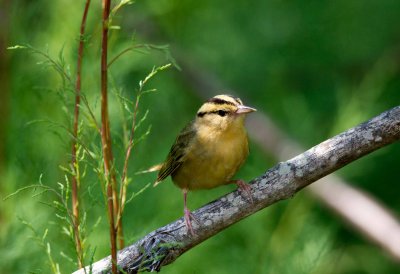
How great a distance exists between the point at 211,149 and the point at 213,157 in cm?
7

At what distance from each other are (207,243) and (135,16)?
7.07 feet

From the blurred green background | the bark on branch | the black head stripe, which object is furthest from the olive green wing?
the bark on branch

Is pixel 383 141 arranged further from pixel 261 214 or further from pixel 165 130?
pixel 165 130

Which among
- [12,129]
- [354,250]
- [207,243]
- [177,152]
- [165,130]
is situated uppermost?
[12,129]

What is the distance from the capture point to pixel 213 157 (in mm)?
4223

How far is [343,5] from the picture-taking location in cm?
707

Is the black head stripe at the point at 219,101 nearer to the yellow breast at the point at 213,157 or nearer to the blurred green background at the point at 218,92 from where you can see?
the yellow breast at the point at 213,157

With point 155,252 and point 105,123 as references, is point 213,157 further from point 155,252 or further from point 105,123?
point 105,123

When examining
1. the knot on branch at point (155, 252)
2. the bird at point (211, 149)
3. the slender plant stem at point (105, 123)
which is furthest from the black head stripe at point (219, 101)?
the slender plant stem at point (105, 123)

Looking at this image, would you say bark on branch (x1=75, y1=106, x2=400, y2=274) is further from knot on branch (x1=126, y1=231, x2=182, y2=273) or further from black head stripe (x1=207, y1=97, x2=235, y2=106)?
black head stripe (x1=207, y1=97, x2=235, y2=106)

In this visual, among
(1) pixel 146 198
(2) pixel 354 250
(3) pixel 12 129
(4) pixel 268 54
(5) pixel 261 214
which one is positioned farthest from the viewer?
(4) pixel 268 54

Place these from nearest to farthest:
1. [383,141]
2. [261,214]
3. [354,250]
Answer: [383,141], [261,214], [354,250]

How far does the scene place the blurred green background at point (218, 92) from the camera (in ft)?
14.0

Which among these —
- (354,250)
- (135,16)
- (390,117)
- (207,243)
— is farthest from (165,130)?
(390,117)
